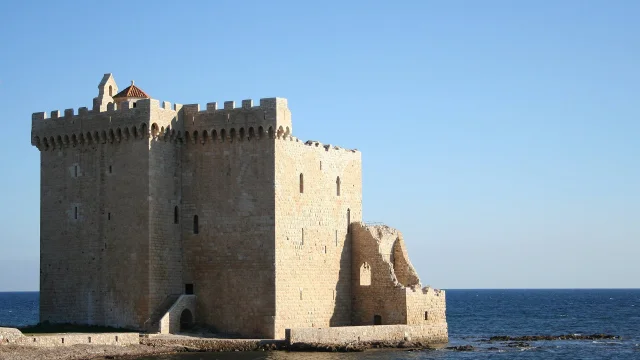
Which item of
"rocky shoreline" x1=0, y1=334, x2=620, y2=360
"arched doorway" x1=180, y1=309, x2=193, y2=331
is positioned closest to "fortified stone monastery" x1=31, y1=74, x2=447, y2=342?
"arched doorway" x1=180, y1=309, x2=193, y2=331

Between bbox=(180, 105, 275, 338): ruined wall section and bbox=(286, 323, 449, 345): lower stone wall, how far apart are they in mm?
1536

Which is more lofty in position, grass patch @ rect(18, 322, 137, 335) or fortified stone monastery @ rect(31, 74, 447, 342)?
fortified stone monastery @ rect(31, 74, 447, 342)

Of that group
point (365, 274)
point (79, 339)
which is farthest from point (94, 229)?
point (365, 274)

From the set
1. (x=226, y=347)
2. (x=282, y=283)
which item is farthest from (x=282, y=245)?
(x=226, y=347)

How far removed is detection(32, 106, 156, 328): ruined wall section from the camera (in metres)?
44.5

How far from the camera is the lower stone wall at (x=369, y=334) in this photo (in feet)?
140

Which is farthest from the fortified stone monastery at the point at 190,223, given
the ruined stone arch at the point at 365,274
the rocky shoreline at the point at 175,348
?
the ruined stone arch at the point at 365,274

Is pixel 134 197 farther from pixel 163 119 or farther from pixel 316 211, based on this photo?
pixel 316 211

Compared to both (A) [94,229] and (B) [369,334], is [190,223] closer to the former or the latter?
Answer: (A) [94,229]

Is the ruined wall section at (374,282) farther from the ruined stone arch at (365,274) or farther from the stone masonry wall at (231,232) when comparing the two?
the stone masonry wall at (231,232)

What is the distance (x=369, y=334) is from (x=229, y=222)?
7604 millimetres

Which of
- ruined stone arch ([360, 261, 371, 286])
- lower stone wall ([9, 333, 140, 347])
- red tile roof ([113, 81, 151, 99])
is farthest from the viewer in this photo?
ruined stone arch ([360, 261, 371, 286])

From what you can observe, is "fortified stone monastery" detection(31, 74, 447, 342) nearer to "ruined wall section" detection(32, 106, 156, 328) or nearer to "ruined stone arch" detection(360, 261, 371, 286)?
"ruined wall section" detection(32, 106, 156, 328)

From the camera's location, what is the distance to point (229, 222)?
44594 millimetres
